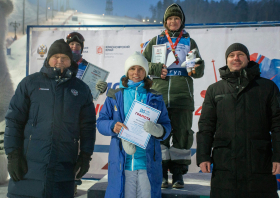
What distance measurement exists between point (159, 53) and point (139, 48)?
150cm

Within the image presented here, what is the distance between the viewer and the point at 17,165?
1896 mm

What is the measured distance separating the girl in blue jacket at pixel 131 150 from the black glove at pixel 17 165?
0.67 metres

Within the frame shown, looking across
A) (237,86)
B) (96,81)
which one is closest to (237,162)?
(237,86)

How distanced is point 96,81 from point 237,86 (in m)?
2.16

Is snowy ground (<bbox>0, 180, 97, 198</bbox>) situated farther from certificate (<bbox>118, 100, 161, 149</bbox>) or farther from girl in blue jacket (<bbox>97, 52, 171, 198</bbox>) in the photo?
certificate (<bbox>118, 100, 161, 149</bbox>)

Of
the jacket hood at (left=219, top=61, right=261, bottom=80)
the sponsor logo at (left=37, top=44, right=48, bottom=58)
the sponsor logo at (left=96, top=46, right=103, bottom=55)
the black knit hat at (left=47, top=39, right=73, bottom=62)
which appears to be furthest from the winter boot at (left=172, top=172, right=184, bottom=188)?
the sponsor logo at (left=37, top=44, right=48, bottom=58)

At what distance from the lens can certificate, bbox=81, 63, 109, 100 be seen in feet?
11.8

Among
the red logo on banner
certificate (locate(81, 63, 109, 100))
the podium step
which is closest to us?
the podium step

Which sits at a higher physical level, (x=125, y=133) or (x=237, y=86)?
(x=237, y=86)

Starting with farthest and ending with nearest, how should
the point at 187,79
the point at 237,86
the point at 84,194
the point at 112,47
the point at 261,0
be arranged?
the point at 261,0, the point at 112,47, the point at 84,194, the point at 187,79, the point at 237,86

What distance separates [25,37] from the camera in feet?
15.6

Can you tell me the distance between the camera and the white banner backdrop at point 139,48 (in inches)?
161

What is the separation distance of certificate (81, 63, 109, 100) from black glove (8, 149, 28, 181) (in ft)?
5.75

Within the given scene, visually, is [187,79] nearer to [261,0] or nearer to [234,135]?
[234,135]
